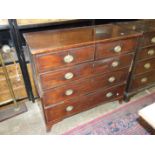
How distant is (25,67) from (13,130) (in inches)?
27.4

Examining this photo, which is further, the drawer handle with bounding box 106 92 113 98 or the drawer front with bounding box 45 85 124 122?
the drawer handle with bounding box 106 92 113 98

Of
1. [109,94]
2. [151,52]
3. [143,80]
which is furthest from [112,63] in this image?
[143,80]

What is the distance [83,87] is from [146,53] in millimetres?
808

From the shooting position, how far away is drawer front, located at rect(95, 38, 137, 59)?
49.8 inches

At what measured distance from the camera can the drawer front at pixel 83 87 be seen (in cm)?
131

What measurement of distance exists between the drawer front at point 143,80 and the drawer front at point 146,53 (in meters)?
0.27

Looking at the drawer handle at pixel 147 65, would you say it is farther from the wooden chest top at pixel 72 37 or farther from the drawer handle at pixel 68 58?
the drawer handle at pixel 68 58

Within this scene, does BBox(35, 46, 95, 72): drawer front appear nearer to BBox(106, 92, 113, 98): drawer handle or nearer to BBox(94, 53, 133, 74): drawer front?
BBox(94, 53, 133, 74): drawer front

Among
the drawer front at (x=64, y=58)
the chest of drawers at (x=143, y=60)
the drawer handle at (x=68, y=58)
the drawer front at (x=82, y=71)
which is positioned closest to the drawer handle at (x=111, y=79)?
the drawer front at (x=82, y=71)

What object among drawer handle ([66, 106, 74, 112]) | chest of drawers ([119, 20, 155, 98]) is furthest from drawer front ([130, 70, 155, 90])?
drawer handle ([66, 106, 74, 112])

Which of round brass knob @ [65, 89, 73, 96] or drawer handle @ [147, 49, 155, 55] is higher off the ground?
drawer handle @ [147, 49, 155, 55]

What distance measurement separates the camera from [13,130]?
1573mm

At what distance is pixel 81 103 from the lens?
61.4 inches
